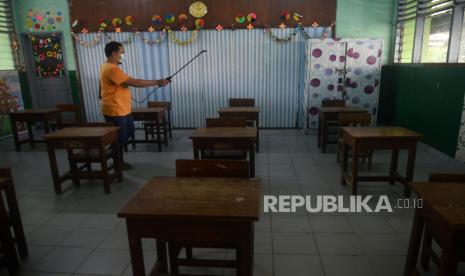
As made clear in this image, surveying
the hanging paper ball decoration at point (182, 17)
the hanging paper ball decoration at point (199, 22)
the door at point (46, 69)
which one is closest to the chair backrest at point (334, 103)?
the hanging paper ball decoration at point (199, 22)

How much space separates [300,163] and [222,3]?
382 cm

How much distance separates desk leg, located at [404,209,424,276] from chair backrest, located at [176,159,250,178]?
1020 mm

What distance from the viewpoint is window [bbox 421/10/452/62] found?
4.51 m

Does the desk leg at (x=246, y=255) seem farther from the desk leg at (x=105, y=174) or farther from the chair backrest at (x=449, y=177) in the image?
the desk leg at (x=105, y=174)

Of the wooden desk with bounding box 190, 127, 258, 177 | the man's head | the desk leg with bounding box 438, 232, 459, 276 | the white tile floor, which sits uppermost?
the man's head

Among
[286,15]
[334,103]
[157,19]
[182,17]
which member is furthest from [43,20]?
[334,103]

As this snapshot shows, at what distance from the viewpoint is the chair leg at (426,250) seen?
6.55 feet

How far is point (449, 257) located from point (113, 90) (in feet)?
12.2

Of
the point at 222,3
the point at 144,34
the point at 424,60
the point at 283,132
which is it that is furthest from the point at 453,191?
the point at 144,34

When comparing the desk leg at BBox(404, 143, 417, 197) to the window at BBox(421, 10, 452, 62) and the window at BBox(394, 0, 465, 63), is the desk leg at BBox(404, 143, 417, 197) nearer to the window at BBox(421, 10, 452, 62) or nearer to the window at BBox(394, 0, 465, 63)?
the window at BBox(394, 0, 465, 63)

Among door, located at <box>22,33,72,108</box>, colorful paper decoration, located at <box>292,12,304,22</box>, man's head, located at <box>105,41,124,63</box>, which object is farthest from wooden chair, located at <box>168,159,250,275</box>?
door, located at <box>22,33,72,108</box>

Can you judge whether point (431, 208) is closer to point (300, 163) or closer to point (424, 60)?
point (300, 163)

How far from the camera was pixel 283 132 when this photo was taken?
6645 millimetres

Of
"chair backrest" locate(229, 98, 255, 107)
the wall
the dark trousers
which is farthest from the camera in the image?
the wall
